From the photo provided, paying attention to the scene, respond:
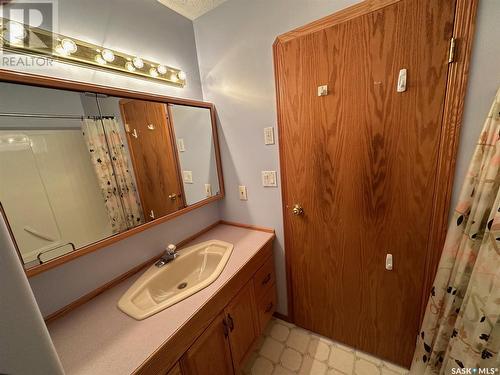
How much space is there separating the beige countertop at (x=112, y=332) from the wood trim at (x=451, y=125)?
42.7 inches

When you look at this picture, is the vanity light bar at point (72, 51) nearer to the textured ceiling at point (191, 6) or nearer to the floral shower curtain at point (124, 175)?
the floral shower curtain at point (124, 175)

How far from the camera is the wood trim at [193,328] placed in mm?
739

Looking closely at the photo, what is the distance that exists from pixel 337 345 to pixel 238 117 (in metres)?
1.85

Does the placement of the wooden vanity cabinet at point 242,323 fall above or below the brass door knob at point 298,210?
below

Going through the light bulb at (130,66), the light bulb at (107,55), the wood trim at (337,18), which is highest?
the wood trim at (337,18)

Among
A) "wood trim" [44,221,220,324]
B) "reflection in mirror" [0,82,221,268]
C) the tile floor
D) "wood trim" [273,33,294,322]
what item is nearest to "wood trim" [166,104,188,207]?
"reflection in mirror" [0,82,221,268]

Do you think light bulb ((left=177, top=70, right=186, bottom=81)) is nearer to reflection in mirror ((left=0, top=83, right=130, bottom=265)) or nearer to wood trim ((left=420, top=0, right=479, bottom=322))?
reflection in mirror ((left=0, top=83, right=130, bottom=265))

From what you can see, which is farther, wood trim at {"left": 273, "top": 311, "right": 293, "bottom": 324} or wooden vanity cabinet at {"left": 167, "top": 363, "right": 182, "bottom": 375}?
wood trim at {"left": 273, "top": 311, "right": 293, "bottom": 324}

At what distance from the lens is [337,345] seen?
4.90 feet

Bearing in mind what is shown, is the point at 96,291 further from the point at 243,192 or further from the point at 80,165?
the point at 243,192

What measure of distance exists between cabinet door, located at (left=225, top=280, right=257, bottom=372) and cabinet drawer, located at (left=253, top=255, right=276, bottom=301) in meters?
Result: 0.06

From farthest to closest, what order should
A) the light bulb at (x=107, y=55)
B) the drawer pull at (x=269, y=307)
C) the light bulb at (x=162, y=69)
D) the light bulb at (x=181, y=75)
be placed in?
the drawer pull at (x=269, y=307) < the light bulb at (x=181, y=75) < the light bulb at (x=162, y=69) < the light bulb at (x=107, y=55)

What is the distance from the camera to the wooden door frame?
829mm

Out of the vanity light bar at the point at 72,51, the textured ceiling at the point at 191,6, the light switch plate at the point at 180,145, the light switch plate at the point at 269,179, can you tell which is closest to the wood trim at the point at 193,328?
the light switch plate at the point at 269,179
